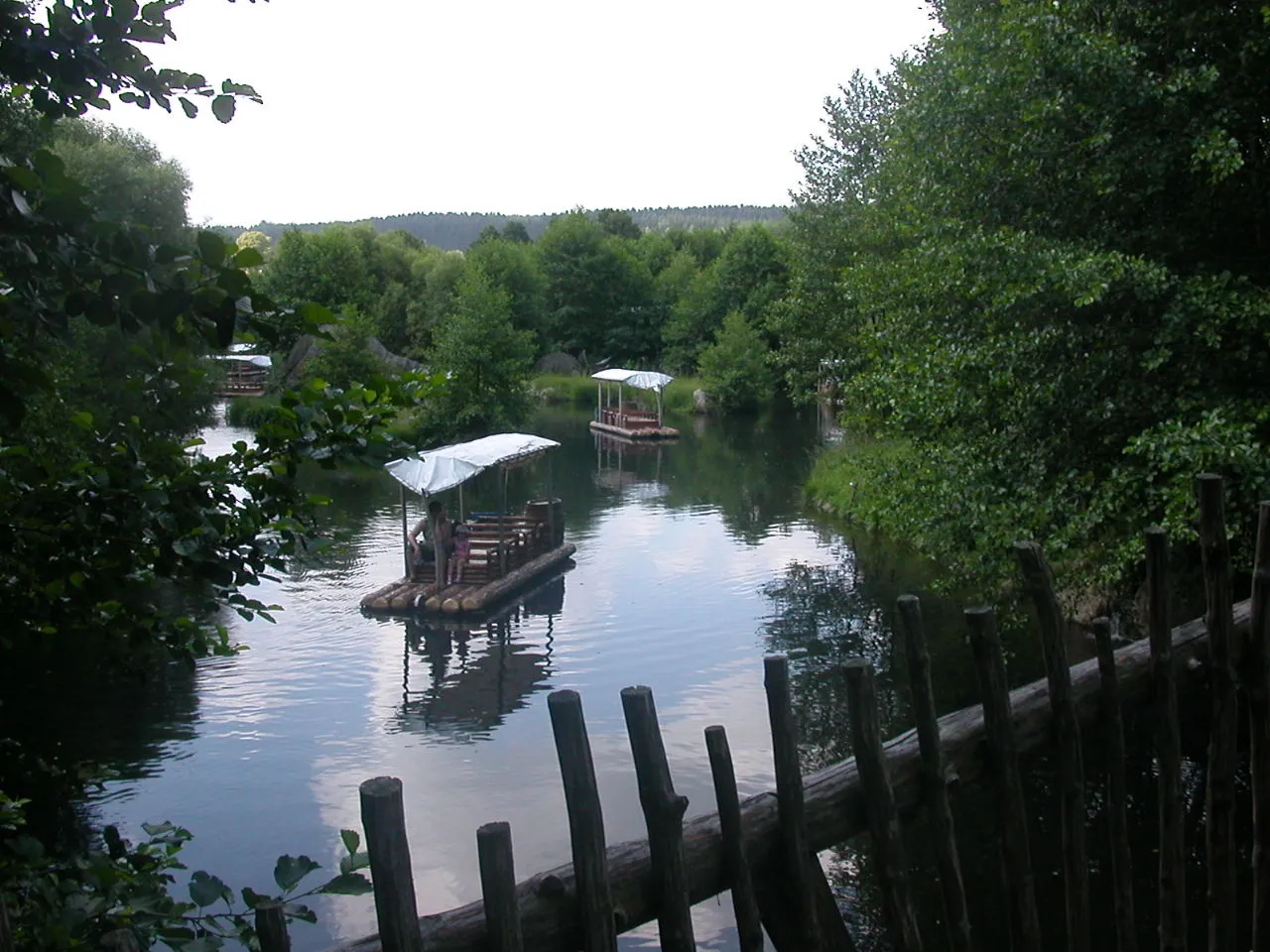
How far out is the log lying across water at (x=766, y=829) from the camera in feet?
8.14

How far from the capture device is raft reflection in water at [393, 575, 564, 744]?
14891 millimetres

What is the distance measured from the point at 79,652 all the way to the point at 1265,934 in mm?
16307

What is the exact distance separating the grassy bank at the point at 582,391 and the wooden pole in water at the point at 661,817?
2288 inches

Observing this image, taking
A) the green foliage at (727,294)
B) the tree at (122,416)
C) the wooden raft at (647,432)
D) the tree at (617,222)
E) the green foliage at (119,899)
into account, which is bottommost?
the wooden raft at (647,432)

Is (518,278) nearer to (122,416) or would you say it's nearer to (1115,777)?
(122,416)

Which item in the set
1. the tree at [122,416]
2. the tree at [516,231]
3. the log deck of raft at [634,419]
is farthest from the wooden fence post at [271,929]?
the tree at [516,231]

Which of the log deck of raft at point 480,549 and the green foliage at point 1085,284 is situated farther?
the log deck of raft at point 480,549

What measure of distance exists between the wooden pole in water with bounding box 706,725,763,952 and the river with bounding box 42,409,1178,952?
166cm

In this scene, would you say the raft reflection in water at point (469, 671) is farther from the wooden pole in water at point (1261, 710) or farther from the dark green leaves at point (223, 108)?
the dark green leaves at point (223, 108)

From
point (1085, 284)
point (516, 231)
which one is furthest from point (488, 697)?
point (516, 231)

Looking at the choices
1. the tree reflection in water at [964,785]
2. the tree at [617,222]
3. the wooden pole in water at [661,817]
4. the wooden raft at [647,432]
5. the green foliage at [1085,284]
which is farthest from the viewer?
the tree at [617,222]

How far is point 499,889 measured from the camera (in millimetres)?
2326

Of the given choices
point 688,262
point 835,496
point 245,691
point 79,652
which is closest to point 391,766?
point 245,691

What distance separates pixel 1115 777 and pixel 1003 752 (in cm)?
57
